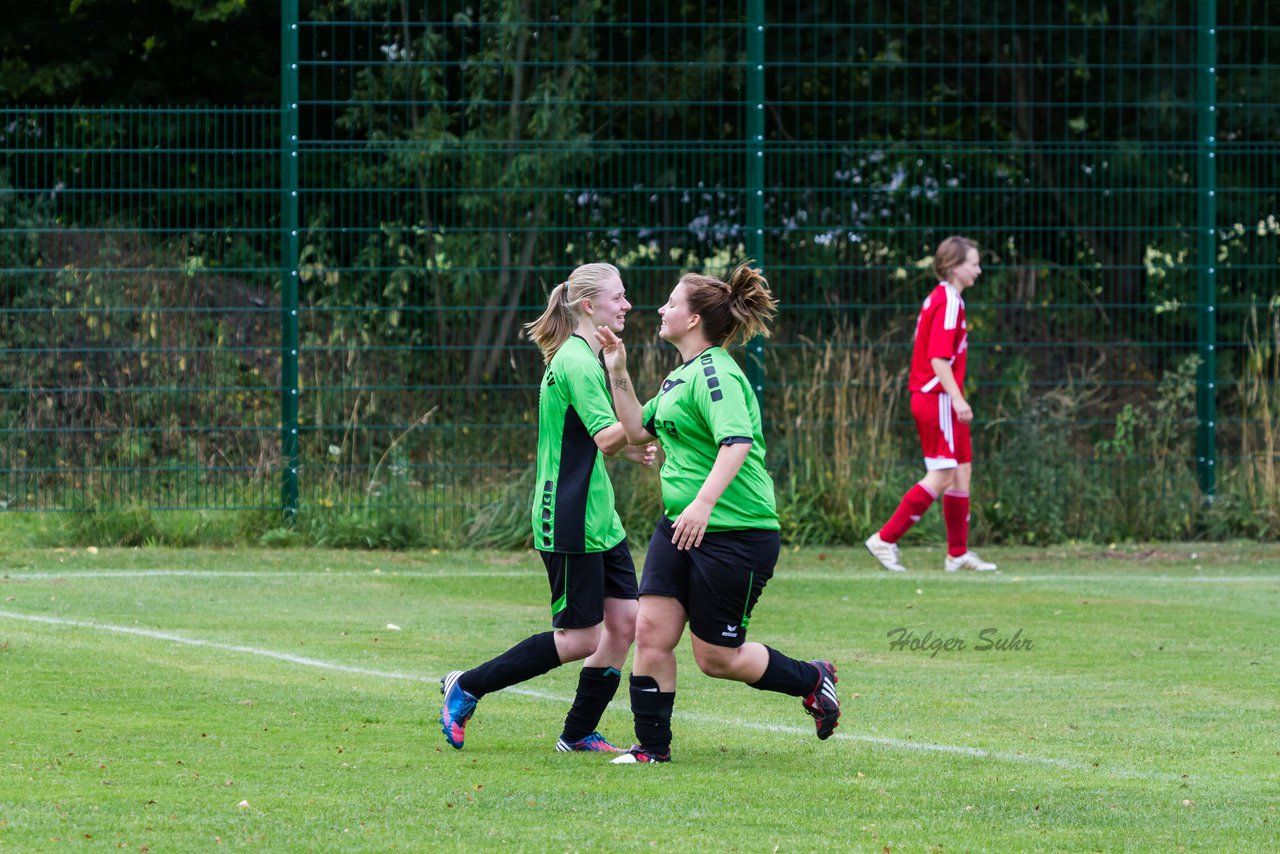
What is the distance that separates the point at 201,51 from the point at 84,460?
6849 mm

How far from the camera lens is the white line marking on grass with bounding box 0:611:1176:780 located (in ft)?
20.8

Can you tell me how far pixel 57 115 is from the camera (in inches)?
510

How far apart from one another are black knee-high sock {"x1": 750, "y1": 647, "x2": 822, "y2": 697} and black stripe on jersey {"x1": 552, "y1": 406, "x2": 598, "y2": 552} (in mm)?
774

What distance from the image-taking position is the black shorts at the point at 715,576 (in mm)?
6070

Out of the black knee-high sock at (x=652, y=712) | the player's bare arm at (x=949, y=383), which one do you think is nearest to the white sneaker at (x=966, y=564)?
the player's bare arm at (x=949, y=383)

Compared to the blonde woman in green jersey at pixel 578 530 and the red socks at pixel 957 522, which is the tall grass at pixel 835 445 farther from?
the blonde woman in green jersey at pixel 578 530

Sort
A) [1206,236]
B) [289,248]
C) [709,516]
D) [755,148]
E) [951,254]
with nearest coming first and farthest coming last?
1. [709,516]
2. [951,254]
3. [289,248]
4. [755,148]
5. [1206,236]

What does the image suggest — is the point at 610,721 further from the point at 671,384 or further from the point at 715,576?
the point at 671,384

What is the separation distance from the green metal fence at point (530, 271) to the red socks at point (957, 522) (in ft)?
4.32

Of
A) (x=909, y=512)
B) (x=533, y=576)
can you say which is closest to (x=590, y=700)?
(x=533, y=576)

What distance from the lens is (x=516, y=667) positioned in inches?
254

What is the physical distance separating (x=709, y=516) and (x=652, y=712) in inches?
29.1

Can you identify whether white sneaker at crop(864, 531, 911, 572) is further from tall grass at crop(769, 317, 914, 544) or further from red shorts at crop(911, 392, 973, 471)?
tall grass at crop(769, 317, 914, 544)

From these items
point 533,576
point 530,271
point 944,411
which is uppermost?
point 530,271
